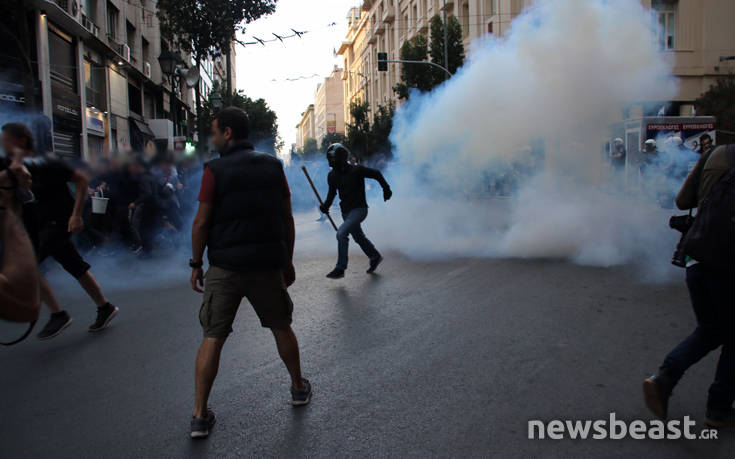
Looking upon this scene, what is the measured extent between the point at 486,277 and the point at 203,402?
4455 millimetres

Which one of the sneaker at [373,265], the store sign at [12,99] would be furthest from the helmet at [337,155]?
the store sign at [12,99]

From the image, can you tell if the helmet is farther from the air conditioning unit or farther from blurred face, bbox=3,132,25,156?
the air conditioning unit

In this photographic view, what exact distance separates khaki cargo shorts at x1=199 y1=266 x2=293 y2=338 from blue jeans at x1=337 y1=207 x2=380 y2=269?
3982mm

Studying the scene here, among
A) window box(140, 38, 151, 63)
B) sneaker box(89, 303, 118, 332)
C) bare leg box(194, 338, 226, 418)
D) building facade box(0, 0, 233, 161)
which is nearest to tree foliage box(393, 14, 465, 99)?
building facade box(0, 0, 233, 161)

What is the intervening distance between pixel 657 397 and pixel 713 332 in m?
0.44

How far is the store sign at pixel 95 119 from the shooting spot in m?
18.0

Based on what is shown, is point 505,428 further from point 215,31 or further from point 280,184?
point 215,31

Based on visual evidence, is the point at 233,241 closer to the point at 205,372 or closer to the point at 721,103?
the point at 205,372

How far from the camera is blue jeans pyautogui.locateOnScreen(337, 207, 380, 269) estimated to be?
7258 mm

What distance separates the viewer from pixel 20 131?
4.00 m

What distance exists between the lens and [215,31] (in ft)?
59.1

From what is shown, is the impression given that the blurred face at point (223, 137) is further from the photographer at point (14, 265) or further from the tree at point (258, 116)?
the tree at point (258, 116)

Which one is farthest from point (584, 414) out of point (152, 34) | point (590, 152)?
point (152, 34)

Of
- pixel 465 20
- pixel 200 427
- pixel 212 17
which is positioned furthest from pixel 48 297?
pixel 465 20
